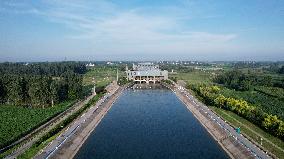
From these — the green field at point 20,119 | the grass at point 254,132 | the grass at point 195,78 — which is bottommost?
the grass at point 195,78

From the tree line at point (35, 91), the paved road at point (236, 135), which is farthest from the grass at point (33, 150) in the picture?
the tree line at point (35, 91)

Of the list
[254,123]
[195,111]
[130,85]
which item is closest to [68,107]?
[195,111]

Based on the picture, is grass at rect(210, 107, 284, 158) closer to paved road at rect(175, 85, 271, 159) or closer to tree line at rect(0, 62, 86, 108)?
paved road at rect(175, 85, 271, 159)

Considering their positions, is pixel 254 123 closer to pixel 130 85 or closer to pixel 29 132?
pixel 29 132

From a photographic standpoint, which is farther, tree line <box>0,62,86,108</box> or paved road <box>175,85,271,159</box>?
tree line <box>0,62,86,108</box>

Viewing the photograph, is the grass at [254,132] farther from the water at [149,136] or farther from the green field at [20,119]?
the green field at [20,119]

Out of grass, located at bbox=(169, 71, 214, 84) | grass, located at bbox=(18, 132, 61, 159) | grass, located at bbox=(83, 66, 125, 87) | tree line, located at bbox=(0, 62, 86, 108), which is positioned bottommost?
grass, located at bbox=(169, 71, 214, 84)

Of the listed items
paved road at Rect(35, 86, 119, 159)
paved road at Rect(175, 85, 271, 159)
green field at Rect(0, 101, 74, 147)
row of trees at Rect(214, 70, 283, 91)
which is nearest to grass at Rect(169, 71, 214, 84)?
row of trees at Rect(214, 70, 283, 91)
